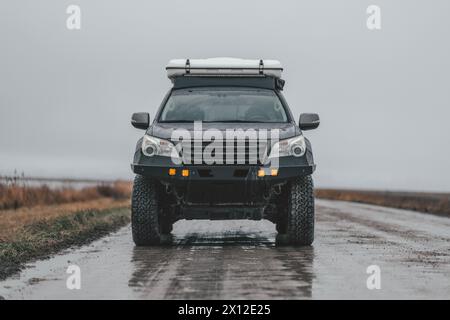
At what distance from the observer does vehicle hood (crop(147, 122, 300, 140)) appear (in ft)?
37.7

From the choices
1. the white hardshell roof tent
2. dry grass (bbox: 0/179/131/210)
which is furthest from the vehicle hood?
dry grass (bbox: 0/179/131/210)

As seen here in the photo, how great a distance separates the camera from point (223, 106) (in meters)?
12.5

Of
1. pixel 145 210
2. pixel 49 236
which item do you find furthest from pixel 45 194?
pixel 145 210

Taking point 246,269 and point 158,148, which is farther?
point 158,148

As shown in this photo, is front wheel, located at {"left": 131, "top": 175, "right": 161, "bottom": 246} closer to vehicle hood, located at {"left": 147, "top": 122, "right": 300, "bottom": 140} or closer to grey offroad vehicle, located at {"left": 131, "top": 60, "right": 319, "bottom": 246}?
grey offroad vehicle, located at {"left": 131, "top": 60, "right": 319, "bottom": 246}

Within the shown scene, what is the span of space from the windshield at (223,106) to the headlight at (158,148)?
0.80m

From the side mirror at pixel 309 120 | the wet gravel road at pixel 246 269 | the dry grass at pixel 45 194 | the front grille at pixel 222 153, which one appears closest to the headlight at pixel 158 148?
the front grille at pixel 222 153

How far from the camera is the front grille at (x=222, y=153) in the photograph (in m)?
11.3

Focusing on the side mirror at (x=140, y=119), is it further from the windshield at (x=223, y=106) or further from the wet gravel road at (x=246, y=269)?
the wet gravel road at (x=246, y=269)

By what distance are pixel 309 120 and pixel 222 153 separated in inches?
66.2

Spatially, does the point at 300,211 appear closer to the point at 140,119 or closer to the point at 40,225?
the point at 140,119

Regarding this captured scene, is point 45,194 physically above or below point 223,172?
below

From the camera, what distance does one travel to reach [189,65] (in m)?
12.9
